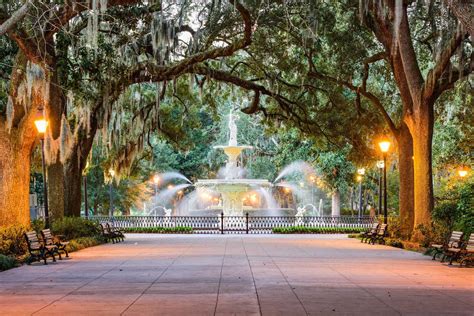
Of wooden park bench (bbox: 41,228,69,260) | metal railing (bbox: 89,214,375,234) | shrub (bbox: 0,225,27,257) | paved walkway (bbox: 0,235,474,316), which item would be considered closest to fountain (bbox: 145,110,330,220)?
metal railing (bbox: 89,214,375,234)

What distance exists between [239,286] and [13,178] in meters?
9.64

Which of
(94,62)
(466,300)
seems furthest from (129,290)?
(94,62)

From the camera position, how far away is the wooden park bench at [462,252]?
16.5 metres

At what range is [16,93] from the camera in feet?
62.0

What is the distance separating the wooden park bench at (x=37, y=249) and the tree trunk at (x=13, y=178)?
173cm

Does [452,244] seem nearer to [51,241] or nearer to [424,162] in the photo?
[424,162]

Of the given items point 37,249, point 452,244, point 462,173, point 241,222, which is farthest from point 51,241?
point 241,222

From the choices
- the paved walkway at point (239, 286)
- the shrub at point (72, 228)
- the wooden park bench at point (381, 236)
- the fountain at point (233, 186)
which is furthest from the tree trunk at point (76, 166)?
the fountain at point (233, 186)

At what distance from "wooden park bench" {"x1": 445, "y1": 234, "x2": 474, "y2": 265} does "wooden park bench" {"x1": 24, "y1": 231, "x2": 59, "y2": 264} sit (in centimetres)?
1039

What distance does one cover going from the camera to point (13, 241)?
722 inches

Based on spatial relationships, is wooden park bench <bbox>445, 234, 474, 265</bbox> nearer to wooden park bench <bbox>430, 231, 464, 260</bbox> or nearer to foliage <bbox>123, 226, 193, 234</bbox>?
wooden park bench <bbox>430, 231, 464, 260</bbox>

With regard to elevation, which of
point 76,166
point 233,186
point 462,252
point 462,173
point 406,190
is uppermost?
point 76,166

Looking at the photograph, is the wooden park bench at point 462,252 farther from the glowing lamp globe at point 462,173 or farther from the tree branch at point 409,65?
the glowing lamp globe at point 462,173

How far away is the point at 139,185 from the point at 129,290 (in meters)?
43.0
